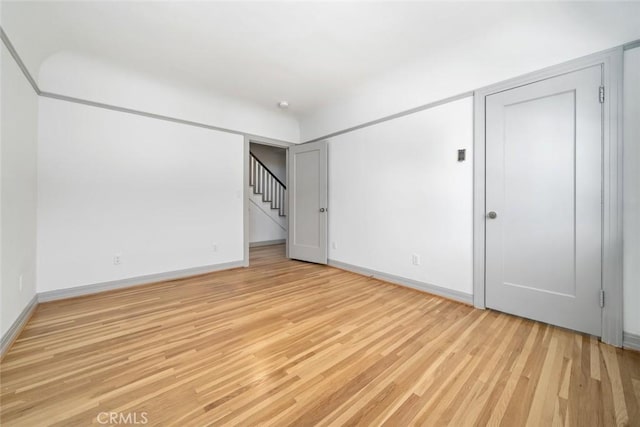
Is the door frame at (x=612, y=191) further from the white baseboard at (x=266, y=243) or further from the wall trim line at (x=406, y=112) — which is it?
the white baseboard at (x=266, y=243)

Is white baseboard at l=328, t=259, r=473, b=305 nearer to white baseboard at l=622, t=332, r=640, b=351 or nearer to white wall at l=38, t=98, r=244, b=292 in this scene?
white baseboard at l=622, t=332, r=640, b=351

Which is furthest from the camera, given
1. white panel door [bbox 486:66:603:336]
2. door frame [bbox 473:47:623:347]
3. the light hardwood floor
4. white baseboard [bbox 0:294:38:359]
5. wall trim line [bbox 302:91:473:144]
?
wall trim line [bbox 302:91:473:144]

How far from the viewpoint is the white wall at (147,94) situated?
274cm

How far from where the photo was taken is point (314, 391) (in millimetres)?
1390

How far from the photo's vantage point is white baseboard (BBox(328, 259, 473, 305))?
8.90ft

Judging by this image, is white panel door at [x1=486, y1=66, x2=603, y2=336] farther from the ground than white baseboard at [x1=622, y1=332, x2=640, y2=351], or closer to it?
farther from the ground

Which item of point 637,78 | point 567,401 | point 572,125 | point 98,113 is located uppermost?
point 98,113

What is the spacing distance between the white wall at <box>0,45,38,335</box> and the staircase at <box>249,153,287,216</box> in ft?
13.1

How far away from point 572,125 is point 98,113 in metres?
4.92

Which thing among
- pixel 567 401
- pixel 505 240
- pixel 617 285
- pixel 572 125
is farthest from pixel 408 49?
pixel 567 401

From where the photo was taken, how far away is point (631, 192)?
183 cm

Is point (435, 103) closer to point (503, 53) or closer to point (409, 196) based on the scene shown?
point (503, 53)

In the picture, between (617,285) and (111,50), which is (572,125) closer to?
(617,285)

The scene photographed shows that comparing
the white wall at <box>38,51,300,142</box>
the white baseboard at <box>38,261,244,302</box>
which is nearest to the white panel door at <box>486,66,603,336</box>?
the white wall at <box>38,51,300,142</box>
